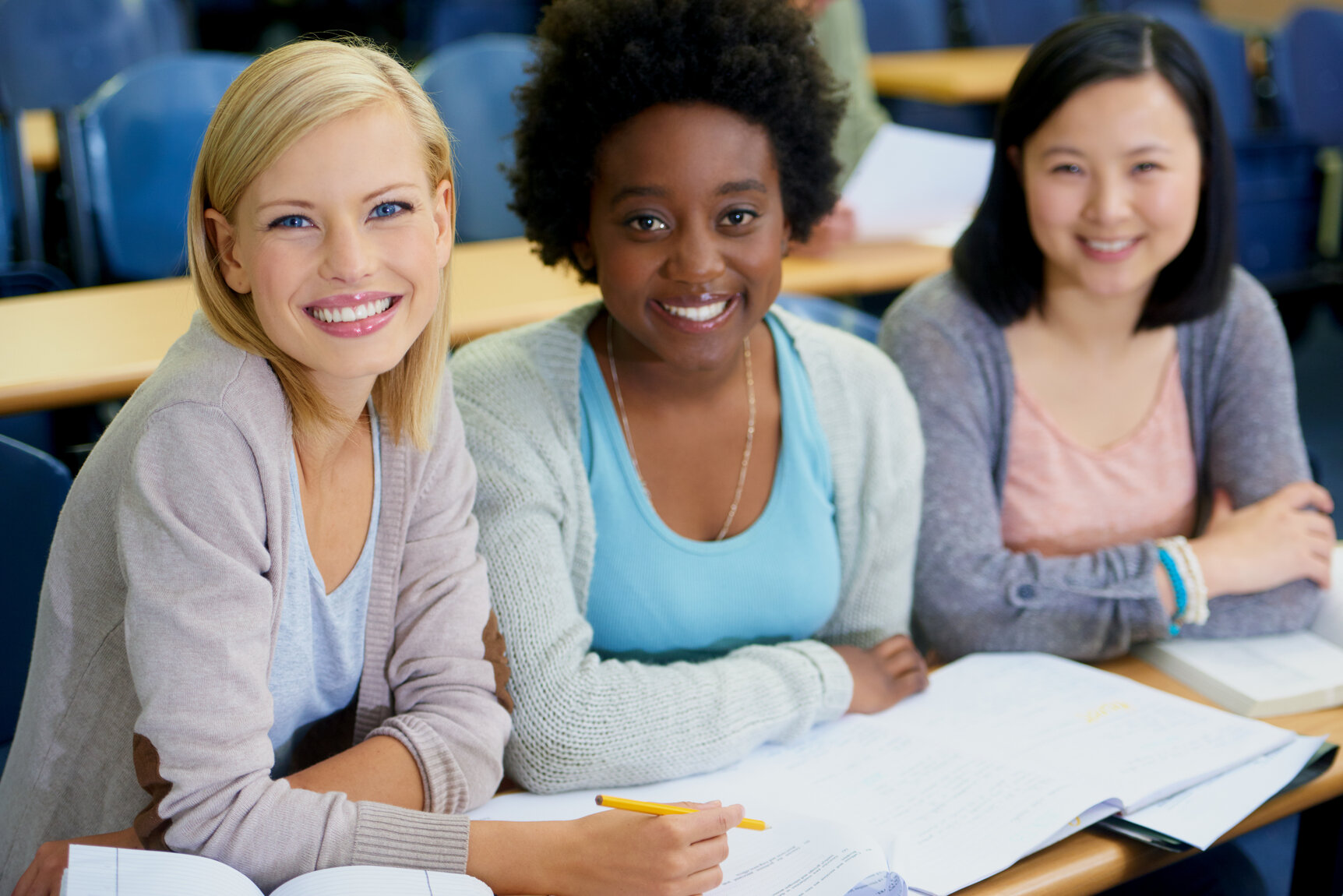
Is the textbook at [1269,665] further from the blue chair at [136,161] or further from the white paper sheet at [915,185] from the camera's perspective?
the blue chair at [136,161]

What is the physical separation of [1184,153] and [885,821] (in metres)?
0.96

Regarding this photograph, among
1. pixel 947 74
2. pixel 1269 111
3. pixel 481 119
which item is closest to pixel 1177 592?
pixel 481 119

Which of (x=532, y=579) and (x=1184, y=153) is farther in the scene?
Answer: (x=1184, y=153)

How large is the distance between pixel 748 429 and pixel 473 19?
4.36 metres

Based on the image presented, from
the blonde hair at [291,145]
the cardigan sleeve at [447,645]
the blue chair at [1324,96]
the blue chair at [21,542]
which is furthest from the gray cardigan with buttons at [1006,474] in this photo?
the blue chair at [1324,96]

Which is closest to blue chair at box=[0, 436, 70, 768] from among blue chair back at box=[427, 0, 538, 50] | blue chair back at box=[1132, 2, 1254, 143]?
blue chair back at box=[427, 0, 538, 50]

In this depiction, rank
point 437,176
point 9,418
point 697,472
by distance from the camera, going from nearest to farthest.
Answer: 1. point 437,176
2. point 697,472
3. point 9,418

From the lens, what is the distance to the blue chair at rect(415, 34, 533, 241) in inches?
124

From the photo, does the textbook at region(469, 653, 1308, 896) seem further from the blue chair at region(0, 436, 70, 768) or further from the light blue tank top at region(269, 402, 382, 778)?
the blue chair at region(0, 436, 70, 768)

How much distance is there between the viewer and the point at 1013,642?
147cm

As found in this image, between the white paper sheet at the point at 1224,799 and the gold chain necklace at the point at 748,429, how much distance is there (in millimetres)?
543

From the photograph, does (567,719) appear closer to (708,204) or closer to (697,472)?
(697,472)

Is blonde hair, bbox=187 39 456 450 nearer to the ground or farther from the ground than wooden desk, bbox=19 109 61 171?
farther from the ground

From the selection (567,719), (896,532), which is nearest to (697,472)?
(896,532)
